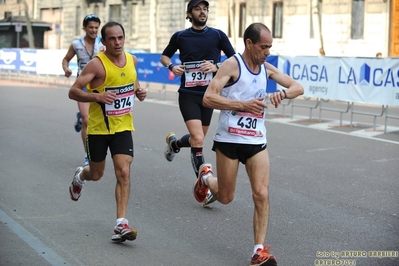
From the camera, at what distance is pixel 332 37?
3650cm

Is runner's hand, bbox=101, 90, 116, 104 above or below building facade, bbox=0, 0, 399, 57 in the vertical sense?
below

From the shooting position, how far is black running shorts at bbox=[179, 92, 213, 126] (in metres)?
8.89

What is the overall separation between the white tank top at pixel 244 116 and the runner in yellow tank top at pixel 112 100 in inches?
40.9

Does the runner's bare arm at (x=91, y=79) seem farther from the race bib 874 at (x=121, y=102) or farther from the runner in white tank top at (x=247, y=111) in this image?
the runner in white tank top at (x=247, y=111)

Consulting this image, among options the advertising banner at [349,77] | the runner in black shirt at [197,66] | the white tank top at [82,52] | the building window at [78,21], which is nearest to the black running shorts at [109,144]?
the runner in black shirt at [197,66]

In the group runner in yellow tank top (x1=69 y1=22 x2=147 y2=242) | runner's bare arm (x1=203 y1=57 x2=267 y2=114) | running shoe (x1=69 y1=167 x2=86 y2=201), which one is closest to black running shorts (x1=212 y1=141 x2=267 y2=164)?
runner's bare arm (x1=203 y1=57 x2=267 y2=114)

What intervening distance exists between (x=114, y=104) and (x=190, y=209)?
1.67m

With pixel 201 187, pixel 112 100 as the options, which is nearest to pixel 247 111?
pixel 112 100

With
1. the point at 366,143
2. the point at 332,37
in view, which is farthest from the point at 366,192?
the point at 332,37

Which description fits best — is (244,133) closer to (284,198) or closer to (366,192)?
(284,198)

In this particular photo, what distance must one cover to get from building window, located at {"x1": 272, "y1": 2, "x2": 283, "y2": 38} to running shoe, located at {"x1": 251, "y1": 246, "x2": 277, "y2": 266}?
114 ft

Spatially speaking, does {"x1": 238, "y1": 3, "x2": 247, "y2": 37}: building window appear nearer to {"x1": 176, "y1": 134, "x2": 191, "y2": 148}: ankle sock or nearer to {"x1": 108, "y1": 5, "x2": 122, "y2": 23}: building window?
{"x1": 108, "y1": 5, "x2": 122, "y2": 23}: building window

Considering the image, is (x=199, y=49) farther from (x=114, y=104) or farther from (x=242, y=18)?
(x=242, y=18)

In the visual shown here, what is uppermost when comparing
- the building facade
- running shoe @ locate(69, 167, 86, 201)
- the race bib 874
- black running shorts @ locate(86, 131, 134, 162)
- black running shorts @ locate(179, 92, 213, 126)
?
the building facade
